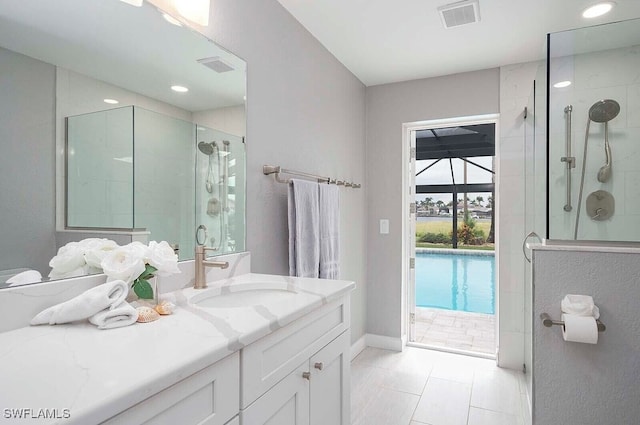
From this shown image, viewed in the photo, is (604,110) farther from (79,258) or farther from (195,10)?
(79,258)

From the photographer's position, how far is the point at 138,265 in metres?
1.05

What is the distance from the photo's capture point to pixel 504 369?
2.79 m

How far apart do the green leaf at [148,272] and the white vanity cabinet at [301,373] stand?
1.29 ft

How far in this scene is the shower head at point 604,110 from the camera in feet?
5.56

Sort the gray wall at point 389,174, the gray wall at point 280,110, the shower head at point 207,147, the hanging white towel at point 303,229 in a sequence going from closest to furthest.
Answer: the shower head at point 207,147, the gray wall at point 280,110, the hanging white towel at point 303,229, the gray wall at point 389,174

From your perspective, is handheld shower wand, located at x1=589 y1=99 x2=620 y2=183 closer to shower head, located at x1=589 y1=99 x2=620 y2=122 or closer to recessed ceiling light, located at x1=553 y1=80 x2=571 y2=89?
shower head, located at x1=589 y1=99 x2=620 y2=122

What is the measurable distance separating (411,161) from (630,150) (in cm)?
175

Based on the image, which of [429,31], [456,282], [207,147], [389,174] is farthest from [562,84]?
[456,282]

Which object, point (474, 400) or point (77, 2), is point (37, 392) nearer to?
point (77, 2)

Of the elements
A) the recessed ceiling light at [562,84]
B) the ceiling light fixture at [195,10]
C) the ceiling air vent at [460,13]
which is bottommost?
the recessed ceiling light at [562,84]

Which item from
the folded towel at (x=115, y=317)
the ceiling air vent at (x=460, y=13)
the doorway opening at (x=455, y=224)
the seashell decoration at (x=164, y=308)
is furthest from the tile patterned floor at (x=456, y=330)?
the folded towel at (x=115, y=317)

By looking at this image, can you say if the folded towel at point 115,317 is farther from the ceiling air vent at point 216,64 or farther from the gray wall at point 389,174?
the gray wall at point 389,174

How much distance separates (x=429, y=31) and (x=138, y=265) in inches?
85.7

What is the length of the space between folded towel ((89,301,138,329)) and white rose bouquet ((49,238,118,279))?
20 centimetres
